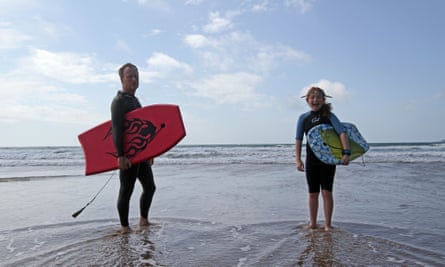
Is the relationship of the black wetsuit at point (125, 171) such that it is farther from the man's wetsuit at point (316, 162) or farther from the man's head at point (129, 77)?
the man's wetsuit at point (316, 162)

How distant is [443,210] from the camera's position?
4902mm

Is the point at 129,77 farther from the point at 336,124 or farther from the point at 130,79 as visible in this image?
the point at 336,124

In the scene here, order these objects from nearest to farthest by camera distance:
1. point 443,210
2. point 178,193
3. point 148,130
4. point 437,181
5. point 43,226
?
point 148,130 < point 43,226 < point 443,210 < point 178,193 < point 437,181

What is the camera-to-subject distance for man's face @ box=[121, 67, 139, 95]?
394 centimetres

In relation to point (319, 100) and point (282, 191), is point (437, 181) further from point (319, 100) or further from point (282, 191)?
point (319, 100)

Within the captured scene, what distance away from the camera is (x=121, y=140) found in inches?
150

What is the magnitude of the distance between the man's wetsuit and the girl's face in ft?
0.27

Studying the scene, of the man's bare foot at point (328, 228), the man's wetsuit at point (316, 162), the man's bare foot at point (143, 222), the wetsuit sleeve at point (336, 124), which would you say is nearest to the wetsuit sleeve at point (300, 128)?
the man's wetsuit at point (316, 162)

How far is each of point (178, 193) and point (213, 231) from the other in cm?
298

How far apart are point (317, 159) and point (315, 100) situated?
2.25 ft

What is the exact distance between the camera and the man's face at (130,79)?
394cm

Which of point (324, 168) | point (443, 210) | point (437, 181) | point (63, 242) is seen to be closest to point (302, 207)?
point (324, 168)

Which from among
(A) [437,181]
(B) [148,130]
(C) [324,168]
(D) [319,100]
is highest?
(D) [319,100]

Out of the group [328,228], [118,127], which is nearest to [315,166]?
[328,228]
